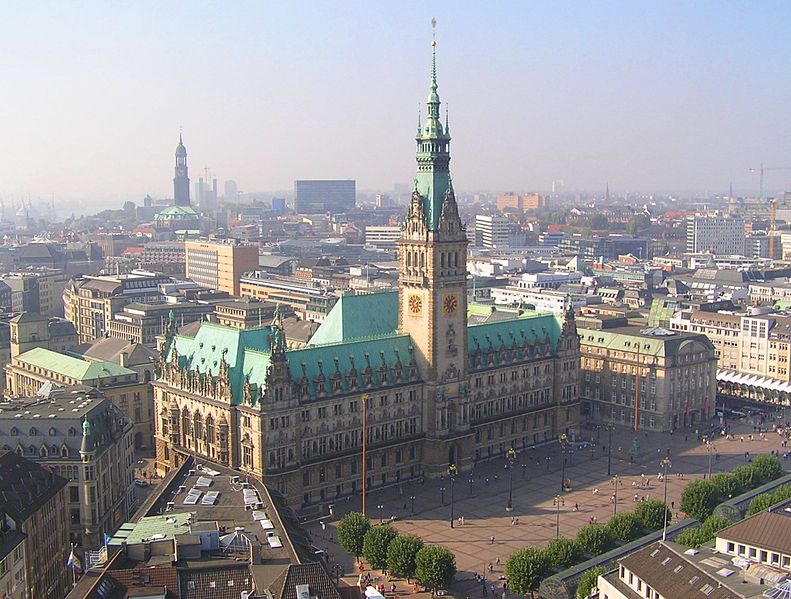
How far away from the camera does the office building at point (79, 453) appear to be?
442 feet

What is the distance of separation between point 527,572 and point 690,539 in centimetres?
2030

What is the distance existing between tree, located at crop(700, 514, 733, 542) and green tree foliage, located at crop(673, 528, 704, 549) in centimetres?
74

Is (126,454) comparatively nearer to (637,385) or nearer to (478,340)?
(478,340)

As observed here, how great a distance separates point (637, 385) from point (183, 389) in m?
92.9

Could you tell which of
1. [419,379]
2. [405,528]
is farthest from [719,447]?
[405,528]

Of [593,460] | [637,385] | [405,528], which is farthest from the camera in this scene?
[637,385]

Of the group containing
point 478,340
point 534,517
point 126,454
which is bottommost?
point 534,517

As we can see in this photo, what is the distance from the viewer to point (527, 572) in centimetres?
11188

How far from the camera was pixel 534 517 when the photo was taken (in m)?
149

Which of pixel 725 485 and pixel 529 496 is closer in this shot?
pixel 725 485

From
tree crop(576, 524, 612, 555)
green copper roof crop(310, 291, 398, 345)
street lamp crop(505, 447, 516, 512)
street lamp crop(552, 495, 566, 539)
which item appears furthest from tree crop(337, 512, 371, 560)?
green copper roof crop(310, 291, 398, 345)

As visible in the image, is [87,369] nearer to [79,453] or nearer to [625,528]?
[79,453]

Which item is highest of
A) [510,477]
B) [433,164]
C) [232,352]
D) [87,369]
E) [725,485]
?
[433,164]

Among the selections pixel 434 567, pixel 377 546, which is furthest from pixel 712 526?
pixel 377 546
